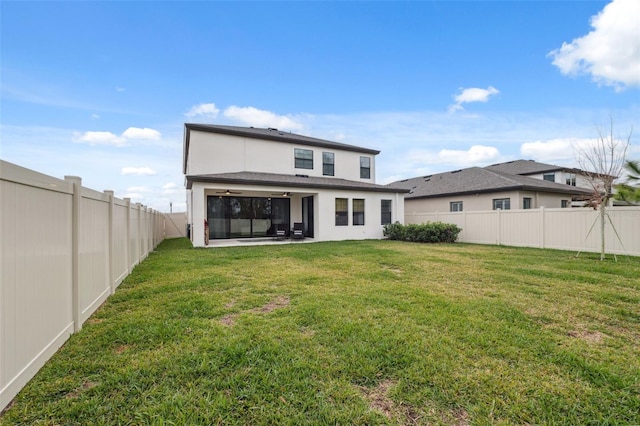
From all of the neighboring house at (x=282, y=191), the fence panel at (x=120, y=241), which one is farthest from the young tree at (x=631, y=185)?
the fence panel at (x=120, y=241)

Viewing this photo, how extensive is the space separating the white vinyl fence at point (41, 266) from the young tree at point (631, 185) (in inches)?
479

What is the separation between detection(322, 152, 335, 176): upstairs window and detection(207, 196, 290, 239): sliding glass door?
2.84 meters

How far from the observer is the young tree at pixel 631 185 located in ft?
25.0

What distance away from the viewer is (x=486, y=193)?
16.6m

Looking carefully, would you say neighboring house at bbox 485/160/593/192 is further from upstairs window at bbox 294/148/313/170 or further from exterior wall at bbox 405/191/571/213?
upstairs window at bbox 294/148/313/170

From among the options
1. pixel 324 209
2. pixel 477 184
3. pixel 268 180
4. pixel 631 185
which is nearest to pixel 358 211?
pixel 324 209

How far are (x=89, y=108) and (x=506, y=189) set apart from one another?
19895 millimetres

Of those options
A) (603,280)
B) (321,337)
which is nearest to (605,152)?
(603,280)

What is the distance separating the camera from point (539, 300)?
180 inches

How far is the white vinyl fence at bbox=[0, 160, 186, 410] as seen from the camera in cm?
200

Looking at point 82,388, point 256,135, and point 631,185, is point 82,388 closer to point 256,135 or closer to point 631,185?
point 631,185

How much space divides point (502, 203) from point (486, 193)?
1042mm

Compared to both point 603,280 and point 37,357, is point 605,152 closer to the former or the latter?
point 603,280

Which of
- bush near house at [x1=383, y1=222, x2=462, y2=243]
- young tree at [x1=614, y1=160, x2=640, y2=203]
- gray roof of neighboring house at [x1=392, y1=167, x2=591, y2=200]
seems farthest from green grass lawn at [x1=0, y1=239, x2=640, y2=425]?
gray roof of neighboring house at [x1=392, y1=167, x2=591, y2=200]
